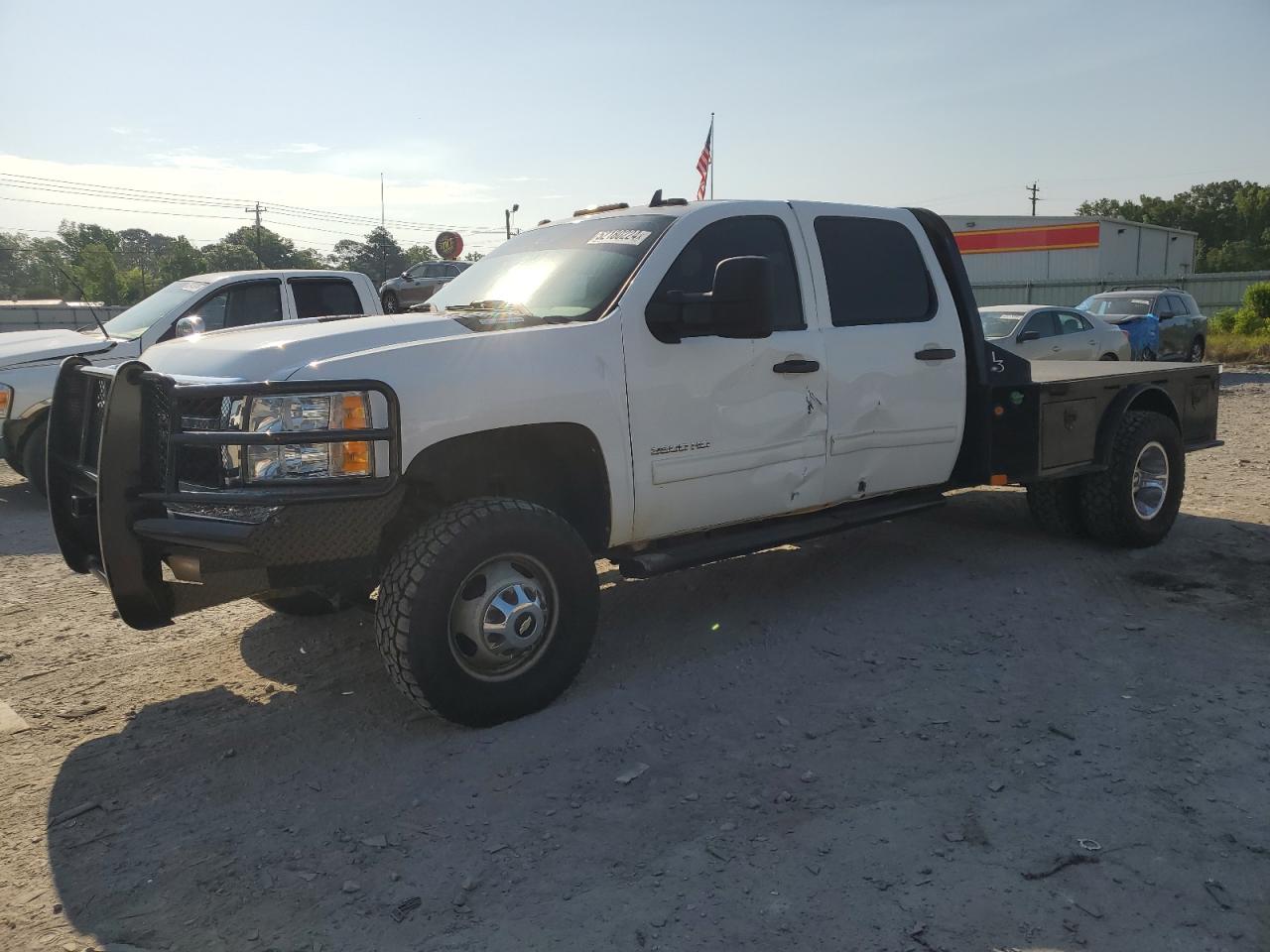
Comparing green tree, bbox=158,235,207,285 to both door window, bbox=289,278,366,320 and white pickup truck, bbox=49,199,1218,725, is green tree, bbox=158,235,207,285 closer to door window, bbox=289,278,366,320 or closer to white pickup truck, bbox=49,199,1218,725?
door window, bbox=289,278,366,320

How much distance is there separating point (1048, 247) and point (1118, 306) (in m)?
28.9

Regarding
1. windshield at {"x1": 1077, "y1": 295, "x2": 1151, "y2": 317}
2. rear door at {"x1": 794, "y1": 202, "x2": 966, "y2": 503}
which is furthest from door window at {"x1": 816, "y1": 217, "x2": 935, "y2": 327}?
windshield at {"x1": 1077, "y1": 295, "x2": 1151, "y2": 317}

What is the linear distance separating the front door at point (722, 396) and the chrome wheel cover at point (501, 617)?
0.62m

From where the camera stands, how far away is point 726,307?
416cm

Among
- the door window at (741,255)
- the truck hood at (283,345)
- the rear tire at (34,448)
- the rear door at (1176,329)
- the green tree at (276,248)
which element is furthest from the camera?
the green tree at (276,248)

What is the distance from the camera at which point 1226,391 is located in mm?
16156

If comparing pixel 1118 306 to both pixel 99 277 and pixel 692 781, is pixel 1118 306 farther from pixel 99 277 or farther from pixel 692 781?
pixel 99 277

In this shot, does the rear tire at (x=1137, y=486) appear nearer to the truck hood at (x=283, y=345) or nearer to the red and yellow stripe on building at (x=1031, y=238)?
the truck hood at (x=283, y=345)

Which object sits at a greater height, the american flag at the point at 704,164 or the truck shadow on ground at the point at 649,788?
the american flag at the point at 704,164

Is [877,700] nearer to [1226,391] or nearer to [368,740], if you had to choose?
[368,740]

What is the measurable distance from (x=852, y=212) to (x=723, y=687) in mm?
2611

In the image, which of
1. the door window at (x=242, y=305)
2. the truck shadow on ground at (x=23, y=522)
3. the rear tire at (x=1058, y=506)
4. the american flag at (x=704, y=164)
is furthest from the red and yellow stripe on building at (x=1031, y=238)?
the truck shadow on ground at (x=23, y=522)

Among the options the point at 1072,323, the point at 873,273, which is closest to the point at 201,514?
the point at 873,273

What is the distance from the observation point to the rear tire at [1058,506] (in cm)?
641
